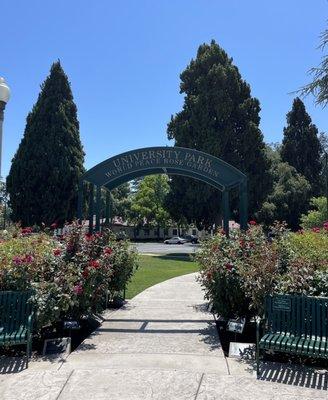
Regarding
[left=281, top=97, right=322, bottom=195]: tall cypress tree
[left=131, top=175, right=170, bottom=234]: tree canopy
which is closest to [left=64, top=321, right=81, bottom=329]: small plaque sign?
[left=281, top=97, right=322, bottom=195]: tall cypress tree

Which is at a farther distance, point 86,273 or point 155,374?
point 86,273

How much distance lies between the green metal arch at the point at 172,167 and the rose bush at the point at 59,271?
1.60 m

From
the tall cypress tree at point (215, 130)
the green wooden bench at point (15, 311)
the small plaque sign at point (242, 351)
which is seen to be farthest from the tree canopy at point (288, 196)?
the green wooden bench at point (15, 311)

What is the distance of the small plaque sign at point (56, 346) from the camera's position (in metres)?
6.04

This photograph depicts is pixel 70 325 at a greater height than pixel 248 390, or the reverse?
pixel 70 325

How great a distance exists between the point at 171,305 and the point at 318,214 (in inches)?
783

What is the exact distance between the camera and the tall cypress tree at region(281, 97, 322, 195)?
53.8 m

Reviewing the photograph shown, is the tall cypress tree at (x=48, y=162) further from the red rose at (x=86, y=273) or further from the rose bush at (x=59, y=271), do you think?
the red rose at (x=86, y=273)

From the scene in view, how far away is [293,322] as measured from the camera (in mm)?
5531

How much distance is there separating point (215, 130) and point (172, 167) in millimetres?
24717

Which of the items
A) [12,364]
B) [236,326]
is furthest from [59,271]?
[236,326]

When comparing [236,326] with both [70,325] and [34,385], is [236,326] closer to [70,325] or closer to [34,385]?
[70,325]

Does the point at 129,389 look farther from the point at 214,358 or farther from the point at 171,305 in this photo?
the point at 171,305

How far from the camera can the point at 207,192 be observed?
3169 centimetres
